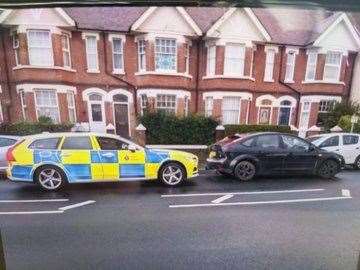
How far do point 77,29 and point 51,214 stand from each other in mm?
3131

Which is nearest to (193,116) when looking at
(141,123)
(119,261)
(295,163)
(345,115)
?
(141,123)

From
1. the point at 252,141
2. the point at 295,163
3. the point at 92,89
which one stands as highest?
the point at 92,89

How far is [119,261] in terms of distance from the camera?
9.41 ft

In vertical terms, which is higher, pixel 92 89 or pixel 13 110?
pixel 92 89

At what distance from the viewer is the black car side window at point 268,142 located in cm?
527

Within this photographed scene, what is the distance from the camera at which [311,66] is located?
315 centimetres

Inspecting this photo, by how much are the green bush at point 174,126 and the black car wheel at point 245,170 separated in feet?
5.49

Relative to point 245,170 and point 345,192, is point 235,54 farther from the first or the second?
point 345,192

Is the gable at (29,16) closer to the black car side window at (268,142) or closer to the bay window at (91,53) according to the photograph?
the bay window at (91,53)

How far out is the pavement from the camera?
9.55 ft

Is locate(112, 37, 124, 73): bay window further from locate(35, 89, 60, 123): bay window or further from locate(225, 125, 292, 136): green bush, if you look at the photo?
locate(225, 125, 292, 136): green bush

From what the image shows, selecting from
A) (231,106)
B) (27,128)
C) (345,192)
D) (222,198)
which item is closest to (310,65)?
(231,106)

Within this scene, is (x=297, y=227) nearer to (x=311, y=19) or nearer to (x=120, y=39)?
(x=311, y=19)

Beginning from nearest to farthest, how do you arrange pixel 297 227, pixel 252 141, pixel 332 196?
pixel 297 227
pixel 332 196
pixel 252 141
